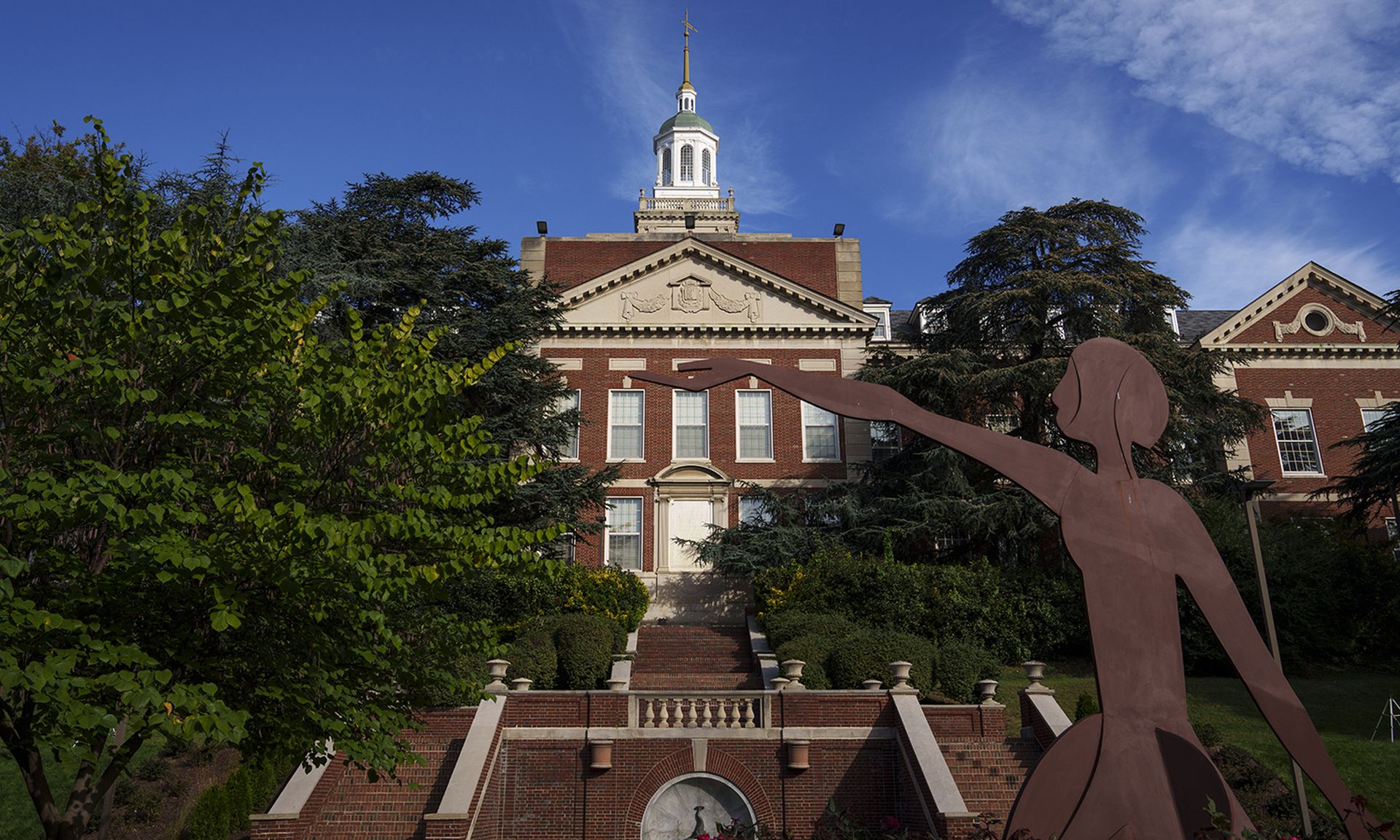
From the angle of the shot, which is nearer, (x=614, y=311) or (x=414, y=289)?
(x=414, y=289)

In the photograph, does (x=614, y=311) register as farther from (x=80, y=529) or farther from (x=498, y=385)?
(x=80, y=529)

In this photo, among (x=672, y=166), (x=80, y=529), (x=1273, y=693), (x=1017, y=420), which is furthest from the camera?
(x=672, y=166)

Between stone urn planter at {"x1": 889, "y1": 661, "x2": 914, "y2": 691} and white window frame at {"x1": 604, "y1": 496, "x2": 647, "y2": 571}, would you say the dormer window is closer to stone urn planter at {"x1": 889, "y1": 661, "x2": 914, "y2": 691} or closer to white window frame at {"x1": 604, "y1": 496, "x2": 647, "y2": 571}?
white window frame at {"x1": 604, "y1": 496, "x2": 647, "y2": 571}

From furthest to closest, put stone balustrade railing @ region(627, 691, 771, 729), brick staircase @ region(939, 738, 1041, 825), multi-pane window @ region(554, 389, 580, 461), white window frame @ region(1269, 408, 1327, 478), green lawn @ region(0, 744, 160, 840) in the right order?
white window frame @ region(1269, 408, 1327, 478) → multi-pane window @ region(554, 389, 580, 461) → stone balustrade railing @ region(627, 691, 771, 729) → brick staircase @ region(939, 738, 1041, 825) → green lawn @ region(0, 744, 160, 840)

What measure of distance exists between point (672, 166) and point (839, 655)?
143 ft

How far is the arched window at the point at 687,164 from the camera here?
57844 mm

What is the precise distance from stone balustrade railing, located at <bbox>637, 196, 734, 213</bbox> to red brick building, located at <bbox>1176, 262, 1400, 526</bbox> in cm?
2828

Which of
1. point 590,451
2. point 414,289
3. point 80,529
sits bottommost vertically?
point 80,529

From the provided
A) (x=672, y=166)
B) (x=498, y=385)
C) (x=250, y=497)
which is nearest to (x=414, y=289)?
(x=498, y=385)

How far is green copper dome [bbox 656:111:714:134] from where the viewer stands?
192ft

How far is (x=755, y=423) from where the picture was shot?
3152 centimetres

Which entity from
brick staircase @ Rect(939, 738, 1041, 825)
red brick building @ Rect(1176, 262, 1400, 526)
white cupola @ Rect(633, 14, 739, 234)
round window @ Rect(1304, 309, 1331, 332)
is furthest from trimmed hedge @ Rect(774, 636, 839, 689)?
white cupola @ Rect(633, 14, 739, 234)

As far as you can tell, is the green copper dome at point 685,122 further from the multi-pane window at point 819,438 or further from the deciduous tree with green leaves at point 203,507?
the deciduous tree with green leaves at point 203,507

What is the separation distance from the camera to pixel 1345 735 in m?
17.6
